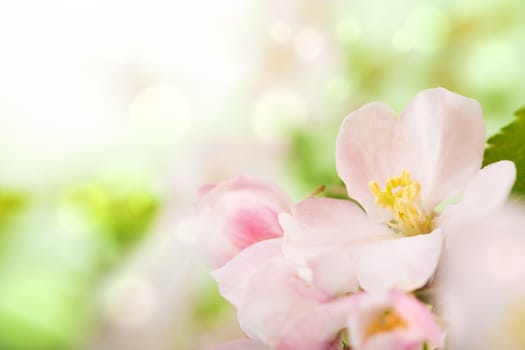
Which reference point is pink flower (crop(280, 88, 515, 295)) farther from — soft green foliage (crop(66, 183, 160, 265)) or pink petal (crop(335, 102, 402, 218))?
soft green foliage (crop(66, 183, 160, 265))

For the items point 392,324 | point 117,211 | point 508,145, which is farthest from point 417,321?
point 117,211

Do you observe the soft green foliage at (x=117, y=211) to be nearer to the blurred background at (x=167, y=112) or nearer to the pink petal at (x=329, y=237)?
the blurred background at (x=167, y=112)

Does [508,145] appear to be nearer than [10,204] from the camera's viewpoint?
Yes

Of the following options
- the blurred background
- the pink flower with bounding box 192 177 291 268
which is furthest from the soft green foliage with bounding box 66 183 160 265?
the pink flower with bounding box 192 177 291 268

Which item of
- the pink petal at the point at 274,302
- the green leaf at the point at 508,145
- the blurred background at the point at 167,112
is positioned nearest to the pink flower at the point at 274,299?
the pink petal at the point at 274,302

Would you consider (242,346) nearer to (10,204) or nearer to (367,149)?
(367,149)

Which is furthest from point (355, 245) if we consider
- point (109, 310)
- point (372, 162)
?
point (109, 310)
